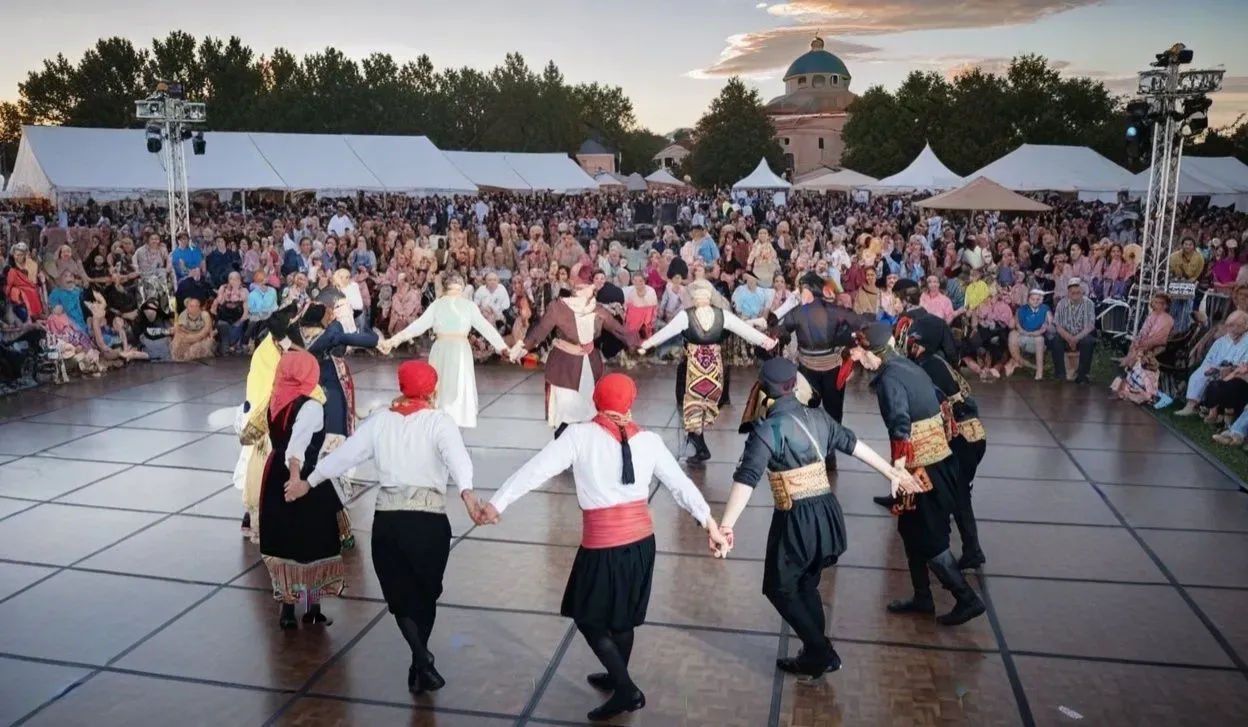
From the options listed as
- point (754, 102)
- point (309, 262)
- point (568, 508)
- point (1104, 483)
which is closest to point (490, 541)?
point (568, 508)

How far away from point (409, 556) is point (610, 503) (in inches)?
39.9

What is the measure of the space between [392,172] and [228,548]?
23369mm

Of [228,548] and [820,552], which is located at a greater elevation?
[820,552]

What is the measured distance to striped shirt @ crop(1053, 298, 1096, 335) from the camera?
1249 centimetres

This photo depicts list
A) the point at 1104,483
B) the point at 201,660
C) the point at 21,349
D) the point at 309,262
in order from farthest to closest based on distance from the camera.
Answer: the point at 309,262
the point at 21,349
the point at 1104,483
the point at 201,660

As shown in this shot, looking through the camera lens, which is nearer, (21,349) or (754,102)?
(21,349)

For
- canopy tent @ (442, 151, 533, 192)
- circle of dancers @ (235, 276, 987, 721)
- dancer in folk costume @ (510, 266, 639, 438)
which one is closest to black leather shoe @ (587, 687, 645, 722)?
circle of dancers @ (235, 276, 987, 721)

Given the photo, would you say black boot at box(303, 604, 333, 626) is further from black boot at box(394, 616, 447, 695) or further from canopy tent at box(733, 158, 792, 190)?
canopy tent at box(733, 158, 792, 190)

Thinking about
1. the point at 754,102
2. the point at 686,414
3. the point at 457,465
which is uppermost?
the point at 754,102

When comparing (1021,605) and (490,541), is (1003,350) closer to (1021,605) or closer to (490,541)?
(1021,605)

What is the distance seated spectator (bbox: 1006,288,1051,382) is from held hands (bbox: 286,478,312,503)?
10.2 meters

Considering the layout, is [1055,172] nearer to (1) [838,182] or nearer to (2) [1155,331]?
(1) [838,182]

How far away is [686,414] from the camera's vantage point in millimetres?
8547

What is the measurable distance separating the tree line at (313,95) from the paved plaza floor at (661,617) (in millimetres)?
69059
